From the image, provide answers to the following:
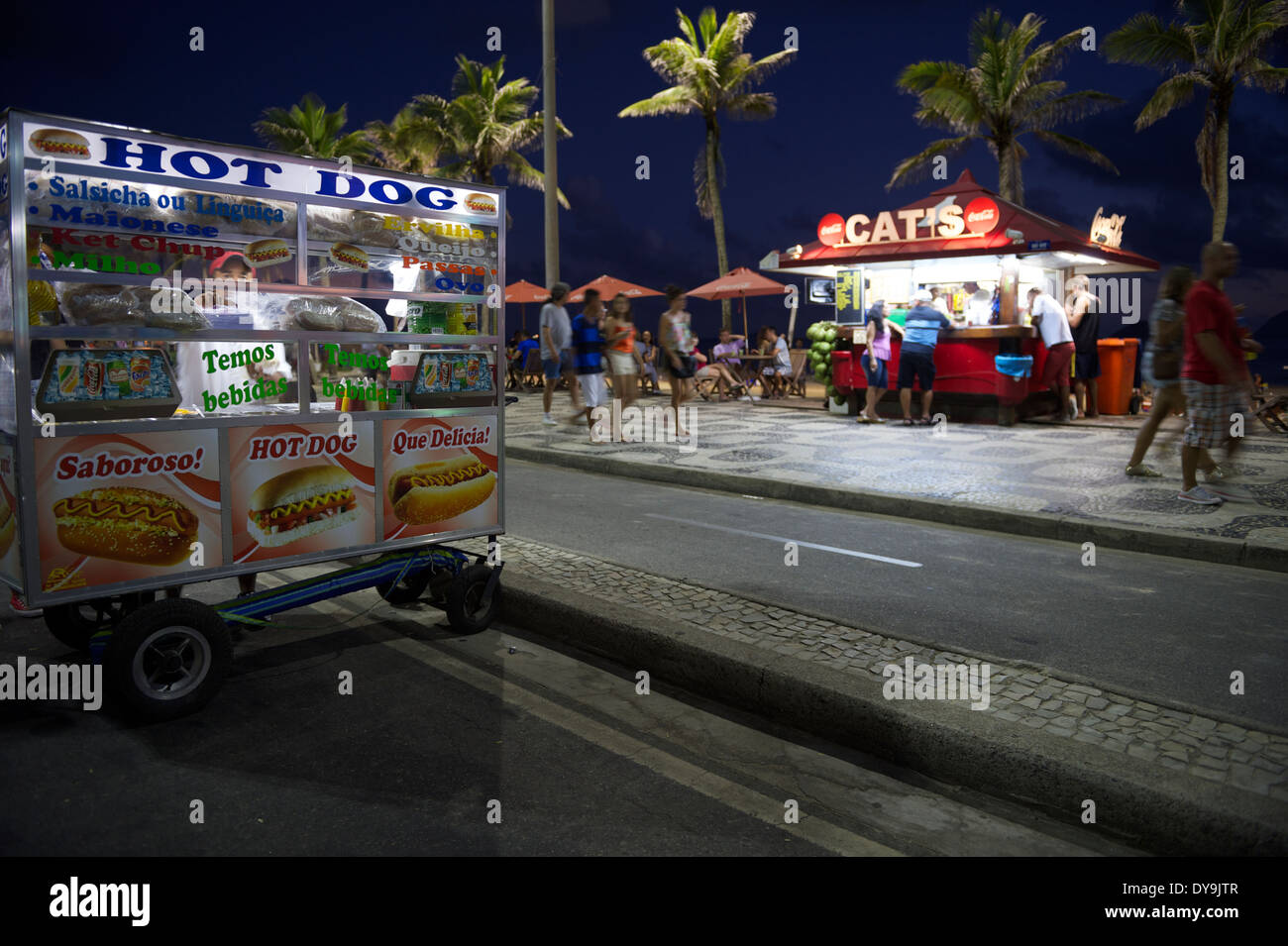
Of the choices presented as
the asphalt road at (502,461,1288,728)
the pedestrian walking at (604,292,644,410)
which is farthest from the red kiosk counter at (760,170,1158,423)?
the asphalt road at (502,461,1288,728)

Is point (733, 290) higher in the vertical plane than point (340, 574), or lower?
higher

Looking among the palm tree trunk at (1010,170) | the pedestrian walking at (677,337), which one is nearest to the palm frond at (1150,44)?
the palm tree trunk at (1010,170)

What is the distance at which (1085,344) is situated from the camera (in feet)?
51.4

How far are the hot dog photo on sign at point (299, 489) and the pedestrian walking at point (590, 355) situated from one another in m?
7.35

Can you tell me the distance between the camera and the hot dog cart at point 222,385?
375 cm

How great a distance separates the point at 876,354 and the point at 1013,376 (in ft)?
6.72

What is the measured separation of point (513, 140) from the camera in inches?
1352

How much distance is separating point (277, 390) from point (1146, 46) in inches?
1073

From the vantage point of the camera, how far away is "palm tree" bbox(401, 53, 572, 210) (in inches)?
1339

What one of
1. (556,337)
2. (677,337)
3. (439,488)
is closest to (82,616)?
(439,488)

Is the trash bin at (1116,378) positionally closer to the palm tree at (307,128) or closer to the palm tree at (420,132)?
the palm tree at (420,132)

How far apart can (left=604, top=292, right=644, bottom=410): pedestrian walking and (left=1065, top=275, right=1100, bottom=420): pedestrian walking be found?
781cm
